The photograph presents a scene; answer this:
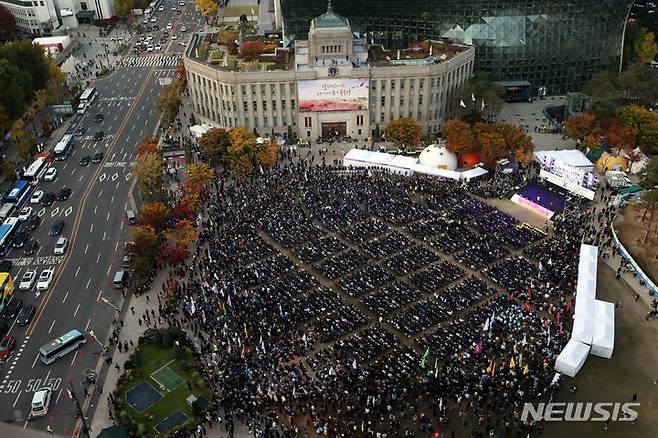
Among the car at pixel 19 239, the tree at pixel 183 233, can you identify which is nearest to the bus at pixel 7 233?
the car at pixel 19 239

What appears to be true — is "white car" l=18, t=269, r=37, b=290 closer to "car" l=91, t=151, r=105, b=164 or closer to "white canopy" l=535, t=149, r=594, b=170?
"car" l=91, t=151, r=105, b=164

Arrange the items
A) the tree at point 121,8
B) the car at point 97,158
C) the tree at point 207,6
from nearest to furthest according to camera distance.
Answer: the car at point 97,158 < the tree at point 207,6 < the tree at point 121,8

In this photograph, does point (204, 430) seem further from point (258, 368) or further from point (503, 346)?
point (503, 346)

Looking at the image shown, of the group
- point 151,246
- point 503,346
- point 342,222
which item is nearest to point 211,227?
point 151,246

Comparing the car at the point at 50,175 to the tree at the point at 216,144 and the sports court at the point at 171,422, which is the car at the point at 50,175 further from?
the sports court at the point at 171,422

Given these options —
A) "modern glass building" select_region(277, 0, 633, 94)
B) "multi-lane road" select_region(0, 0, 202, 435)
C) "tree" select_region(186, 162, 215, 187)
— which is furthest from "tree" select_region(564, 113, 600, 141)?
"multi-lane road" select_region(0, 0, 202, 435)

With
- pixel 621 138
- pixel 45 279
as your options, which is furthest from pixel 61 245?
pixel 621 138

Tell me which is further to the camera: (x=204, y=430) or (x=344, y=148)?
(x=344, y=148)
